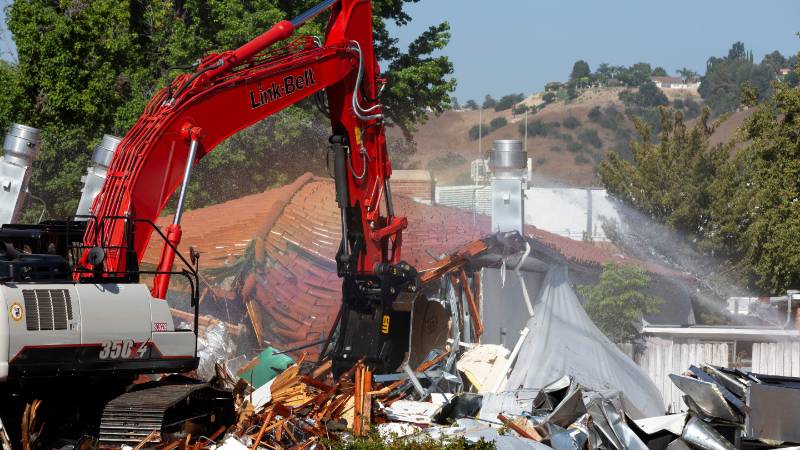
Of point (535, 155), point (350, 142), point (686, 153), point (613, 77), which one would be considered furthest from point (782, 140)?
point (613, 77)

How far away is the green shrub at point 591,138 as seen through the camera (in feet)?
409

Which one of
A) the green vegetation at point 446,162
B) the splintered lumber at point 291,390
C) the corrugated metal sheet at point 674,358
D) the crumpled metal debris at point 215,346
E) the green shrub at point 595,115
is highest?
the green shrub at point 595,115

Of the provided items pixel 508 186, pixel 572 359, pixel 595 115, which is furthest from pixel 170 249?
pixel 595 115

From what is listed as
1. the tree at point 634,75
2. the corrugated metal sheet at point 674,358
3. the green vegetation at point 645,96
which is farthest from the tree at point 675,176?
the tree at point 634,75

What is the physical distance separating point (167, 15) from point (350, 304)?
75.5ft

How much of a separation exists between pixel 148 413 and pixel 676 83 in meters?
167

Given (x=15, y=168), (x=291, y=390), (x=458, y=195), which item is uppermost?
(x=15, y=168)

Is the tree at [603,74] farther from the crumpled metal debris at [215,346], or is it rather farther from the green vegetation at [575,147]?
the crumpled metal debris at [215,346]

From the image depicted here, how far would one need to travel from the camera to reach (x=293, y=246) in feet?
76.8

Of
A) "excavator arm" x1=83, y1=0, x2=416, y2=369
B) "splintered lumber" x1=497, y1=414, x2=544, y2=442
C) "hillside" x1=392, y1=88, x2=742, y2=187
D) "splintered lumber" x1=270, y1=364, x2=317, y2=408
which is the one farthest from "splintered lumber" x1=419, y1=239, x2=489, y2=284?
"hillside" x1=392, y1=88, x2=742, y2=187

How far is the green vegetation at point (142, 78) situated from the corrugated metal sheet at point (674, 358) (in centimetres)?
1156

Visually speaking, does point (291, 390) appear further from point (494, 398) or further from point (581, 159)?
point (581, 159)

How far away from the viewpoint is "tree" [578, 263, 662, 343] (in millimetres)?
25922

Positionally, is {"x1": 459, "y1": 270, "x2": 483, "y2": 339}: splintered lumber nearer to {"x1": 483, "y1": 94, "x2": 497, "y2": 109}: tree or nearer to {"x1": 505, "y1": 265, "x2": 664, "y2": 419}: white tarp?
{"x1": 505, "y1": 265, "x2": 664, "y2": 419}: white tarp
